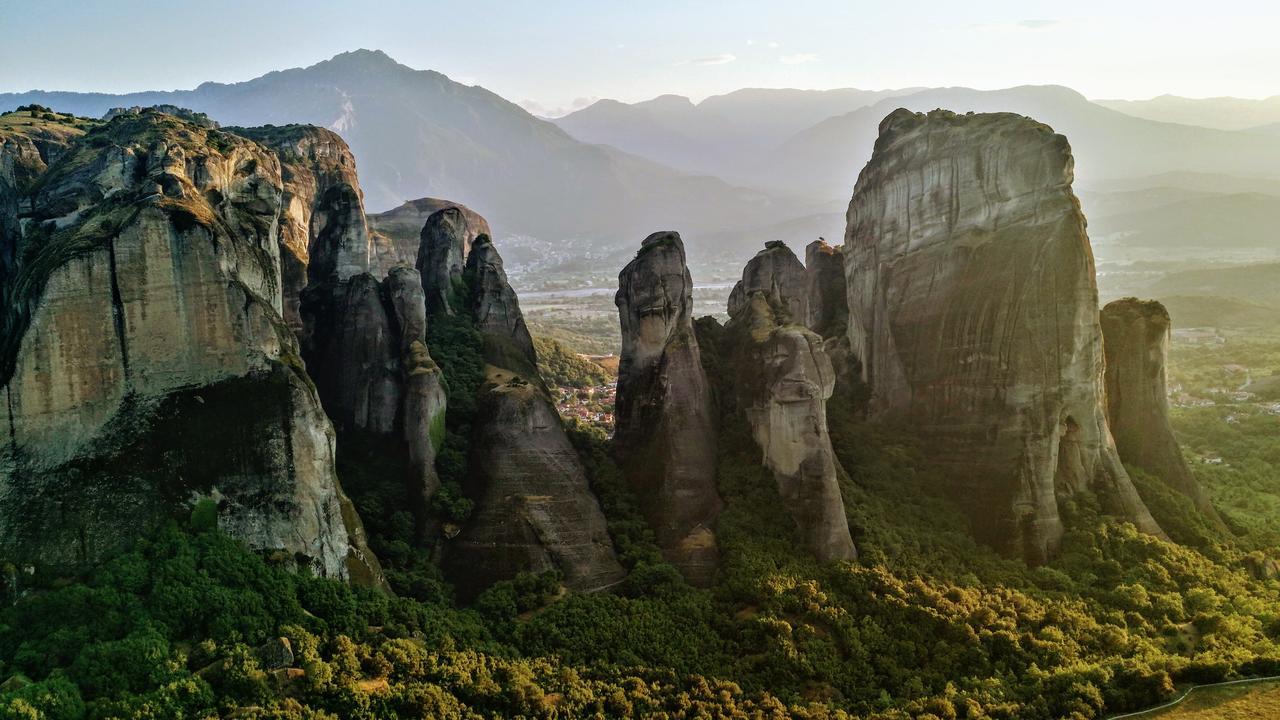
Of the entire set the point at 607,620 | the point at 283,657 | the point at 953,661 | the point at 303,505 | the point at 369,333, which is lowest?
the point at 953,661

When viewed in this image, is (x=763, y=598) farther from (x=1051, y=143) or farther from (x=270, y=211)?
(x=270, y=211)

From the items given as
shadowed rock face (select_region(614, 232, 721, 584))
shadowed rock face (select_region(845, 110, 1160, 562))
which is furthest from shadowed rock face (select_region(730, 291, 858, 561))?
shadowed rock face (select_region(845, 110, 1160, 562))

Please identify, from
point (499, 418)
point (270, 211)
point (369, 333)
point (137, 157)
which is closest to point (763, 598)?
point (499, 418)

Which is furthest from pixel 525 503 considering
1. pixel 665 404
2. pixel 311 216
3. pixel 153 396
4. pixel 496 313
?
pixel 311 216

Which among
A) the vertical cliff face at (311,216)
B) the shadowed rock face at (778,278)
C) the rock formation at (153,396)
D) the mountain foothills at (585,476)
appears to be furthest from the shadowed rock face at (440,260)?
the rock formation at (153,396)

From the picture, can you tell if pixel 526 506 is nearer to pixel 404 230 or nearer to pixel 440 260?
pixel 440 260

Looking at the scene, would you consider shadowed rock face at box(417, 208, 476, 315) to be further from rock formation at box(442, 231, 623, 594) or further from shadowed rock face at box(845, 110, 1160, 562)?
shadowed rock face at box(845, 110, 1160, 562)
